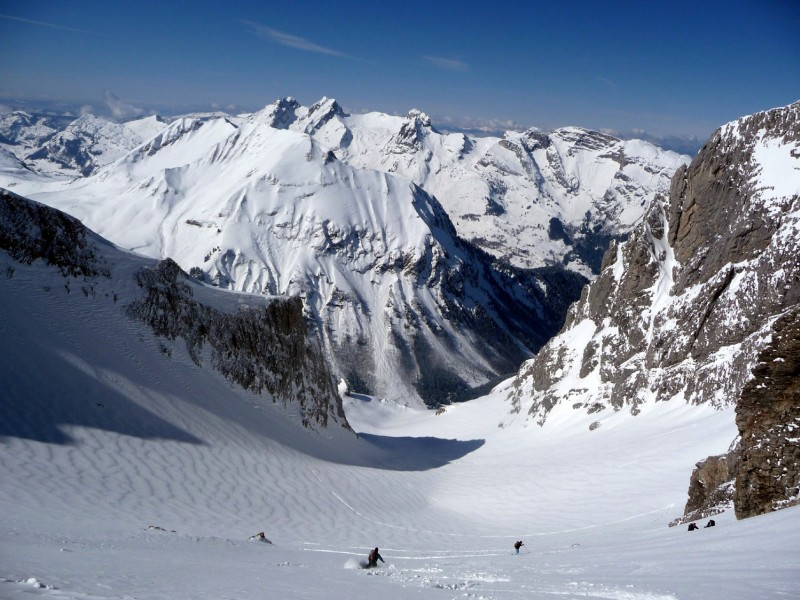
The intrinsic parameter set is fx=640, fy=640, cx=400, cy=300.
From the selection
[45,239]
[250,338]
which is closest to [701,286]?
[250,338]

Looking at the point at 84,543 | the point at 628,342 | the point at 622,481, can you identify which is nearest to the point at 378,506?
the point at 622,481

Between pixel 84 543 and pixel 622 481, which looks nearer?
pixel 84 543

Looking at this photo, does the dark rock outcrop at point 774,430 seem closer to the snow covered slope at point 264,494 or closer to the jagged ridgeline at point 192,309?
the snow covered slope at point 264,494

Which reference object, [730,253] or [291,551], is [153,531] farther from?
[730,253]

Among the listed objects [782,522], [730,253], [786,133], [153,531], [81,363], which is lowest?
[153,531]

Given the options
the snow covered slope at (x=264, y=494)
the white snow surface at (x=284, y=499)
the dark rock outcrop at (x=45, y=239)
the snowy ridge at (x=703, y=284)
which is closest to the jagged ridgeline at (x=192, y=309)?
the dark rock outcrop at (x=45, y=239)

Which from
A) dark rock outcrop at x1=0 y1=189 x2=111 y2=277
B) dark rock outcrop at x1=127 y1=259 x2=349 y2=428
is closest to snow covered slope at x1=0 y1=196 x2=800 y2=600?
dark rock outcrop at x1=0 y1=189 x2=111 y2=277
